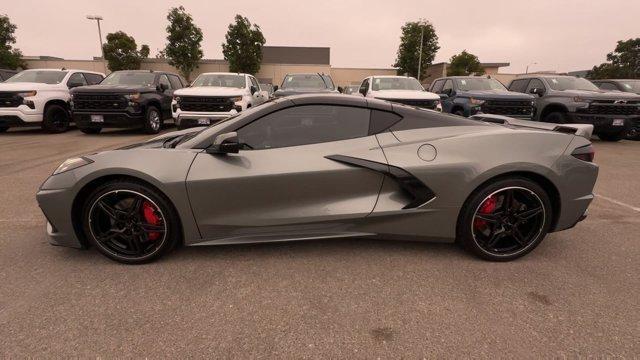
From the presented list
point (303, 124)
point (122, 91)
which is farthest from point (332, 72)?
point (303, 124)

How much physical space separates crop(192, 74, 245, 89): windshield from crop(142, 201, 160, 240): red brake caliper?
787cm

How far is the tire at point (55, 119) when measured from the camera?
383 inches

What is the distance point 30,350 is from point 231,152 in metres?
1.54

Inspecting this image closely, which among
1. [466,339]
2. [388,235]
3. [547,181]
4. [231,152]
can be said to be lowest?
[466,339]

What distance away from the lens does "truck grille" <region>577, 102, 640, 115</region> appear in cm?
875

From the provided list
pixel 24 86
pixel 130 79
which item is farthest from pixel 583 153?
pixel 24 86

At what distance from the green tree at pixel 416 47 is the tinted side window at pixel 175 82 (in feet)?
115

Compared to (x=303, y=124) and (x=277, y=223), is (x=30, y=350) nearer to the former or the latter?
(x=277, y=223)

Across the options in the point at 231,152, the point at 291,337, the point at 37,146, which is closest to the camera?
the point at 291,337

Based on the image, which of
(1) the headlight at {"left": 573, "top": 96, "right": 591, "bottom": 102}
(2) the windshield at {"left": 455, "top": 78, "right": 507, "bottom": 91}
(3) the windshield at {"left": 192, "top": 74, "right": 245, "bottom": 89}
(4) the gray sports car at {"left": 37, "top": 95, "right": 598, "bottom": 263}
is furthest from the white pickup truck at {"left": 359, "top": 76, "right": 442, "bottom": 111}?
(4) the gray sports car at {"left": 37, "top": 95, "right": 598, "bottom": 263}

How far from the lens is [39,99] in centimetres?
945

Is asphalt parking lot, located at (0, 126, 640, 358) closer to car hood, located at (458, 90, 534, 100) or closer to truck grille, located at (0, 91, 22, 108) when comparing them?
car hood, located at (458, 90, 534, 100)

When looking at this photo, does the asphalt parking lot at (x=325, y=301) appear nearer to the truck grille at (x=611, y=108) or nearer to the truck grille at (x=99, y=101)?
the truck grille at (x=99, y=101)

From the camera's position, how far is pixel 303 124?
2.64 meters
